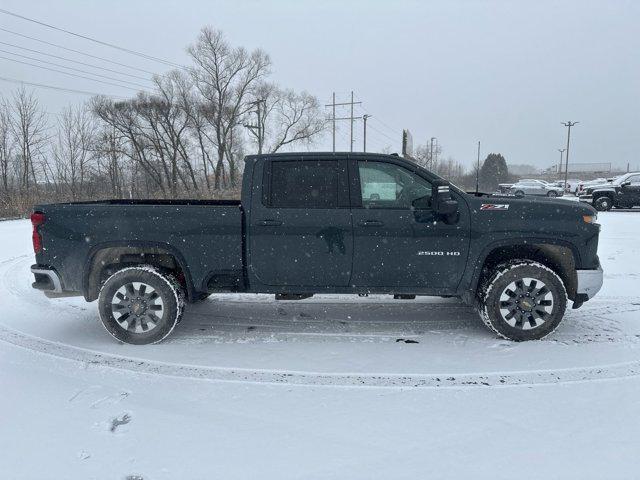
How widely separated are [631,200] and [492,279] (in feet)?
70.9

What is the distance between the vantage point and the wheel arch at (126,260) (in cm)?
449

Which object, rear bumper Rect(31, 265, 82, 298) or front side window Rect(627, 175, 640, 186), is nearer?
rear bumper Rect(31, 265, 82, 298)

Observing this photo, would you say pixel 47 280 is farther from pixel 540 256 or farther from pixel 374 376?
pixel 540 256

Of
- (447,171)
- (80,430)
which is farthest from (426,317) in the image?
(447,171)

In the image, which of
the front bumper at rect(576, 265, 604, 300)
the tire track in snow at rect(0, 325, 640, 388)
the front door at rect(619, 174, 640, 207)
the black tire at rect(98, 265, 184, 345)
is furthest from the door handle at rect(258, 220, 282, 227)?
the front door at rect(619, 174, 640, 207)

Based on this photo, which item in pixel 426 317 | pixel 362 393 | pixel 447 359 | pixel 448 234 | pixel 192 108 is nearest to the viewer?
pixel 362 393

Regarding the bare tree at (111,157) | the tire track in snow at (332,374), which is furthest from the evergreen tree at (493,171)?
the tire track in snow at (332,374)

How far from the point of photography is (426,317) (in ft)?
17.4

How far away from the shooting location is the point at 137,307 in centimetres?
447

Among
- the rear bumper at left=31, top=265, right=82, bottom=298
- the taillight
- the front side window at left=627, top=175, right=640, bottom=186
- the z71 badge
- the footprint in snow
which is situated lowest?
the footprint in snow

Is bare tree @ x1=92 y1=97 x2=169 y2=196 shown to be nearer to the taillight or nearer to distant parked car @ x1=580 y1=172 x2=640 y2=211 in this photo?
distant parked car @ x1=580 y1=172 x2=640 y2=211

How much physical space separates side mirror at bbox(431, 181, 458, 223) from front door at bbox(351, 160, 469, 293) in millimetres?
130

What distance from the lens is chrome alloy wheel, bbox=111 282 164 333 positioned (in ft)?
14.6

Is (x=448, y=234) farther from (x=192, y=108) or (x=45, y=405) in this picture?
(x=192, y=108)
